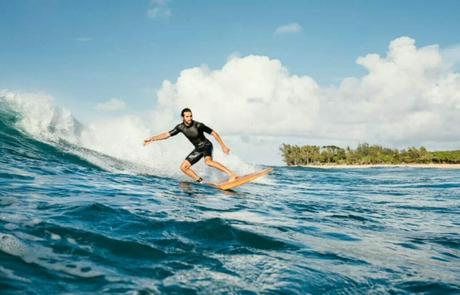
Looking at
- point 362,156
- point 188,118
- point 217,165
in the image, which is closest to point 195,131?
point 188,118

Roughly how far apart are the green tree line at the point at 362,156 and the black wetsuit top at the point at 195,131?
8817 cm

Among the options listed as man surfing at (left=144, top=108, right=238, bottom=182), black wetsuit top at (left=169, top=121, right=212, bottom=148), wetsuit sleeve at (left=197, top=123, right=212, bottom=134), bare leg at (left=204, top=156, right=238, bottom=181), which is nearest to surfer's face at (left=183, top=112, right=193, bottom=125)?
man surfing at (left=144, top=108, right=238, bottom=182)

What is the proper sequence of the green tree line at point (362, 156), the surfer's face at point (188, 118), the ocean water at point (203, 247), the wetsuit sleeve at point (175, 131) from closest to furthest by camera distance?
the ocean water at point (203, 247), the surfer's face at point (188, 118), the wetsuit sleeve at point (175, 131), the green tree line at point (362, 156)

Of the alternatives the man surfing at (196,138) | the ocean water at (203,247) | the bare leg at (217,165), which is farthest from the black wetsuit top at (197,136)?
the ocean water at (203,247)

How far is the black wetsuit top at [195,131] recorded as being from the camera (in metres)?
12.2

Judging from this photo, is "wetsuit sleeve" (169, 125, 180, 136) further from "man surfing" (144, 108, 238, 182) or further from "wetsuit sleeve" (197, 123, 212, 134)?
"wetsuit sleeve" (197, 123, 212, 134)

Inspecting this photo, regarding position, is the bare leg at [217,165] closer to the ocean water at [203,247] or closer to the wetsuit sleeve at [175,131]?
the wetsuit sleeve at [175,131]

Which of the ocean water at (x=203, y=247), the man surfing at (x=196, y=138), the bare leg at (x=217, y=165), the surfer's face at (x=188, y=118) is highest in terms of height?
the surfer's face at (x=188, y=118)

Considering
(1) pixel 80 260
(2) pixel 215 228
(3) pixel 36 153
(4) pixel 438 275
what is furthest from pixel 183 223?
(3) pixel 36 153

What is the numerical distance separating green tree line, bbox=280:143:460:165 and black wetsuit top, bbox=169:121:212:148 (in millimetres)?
88170

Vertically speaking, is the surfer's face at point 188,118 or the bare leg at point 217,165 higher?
the surfer's face at point 188,118

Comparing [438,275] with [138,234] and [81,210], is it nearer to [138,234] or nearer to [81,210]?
[138,234]

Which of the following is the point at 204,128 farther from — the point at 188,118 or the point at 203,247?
the point at 203,247

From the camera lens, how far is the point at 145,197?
8008mm
